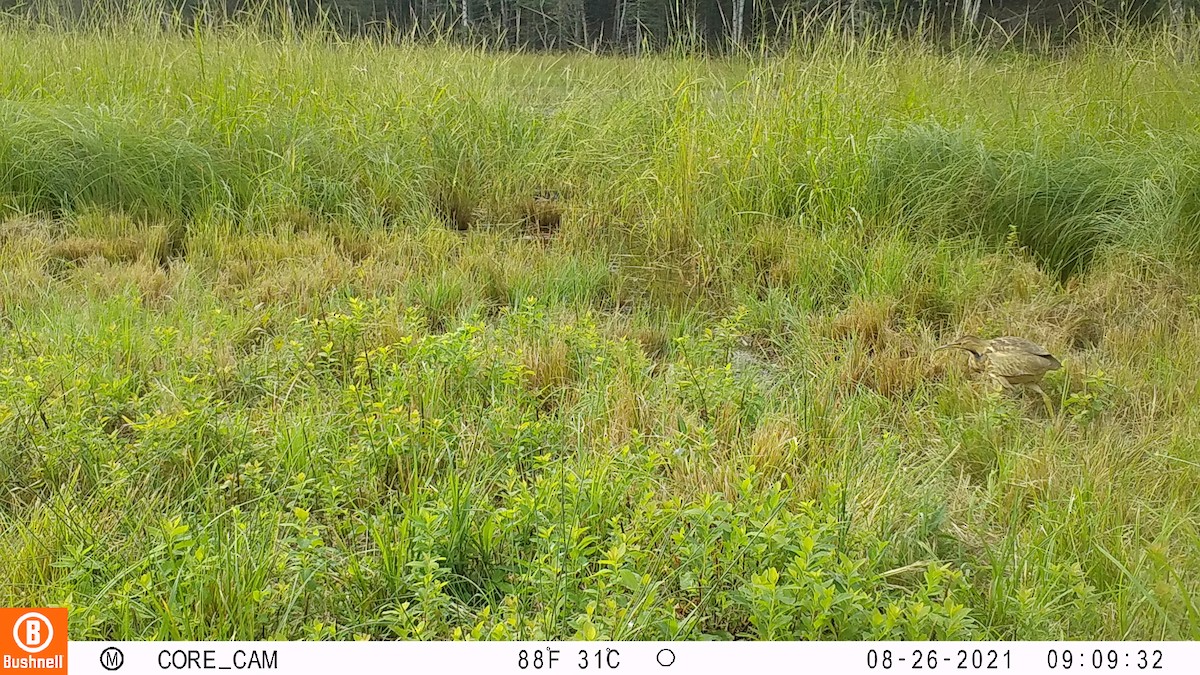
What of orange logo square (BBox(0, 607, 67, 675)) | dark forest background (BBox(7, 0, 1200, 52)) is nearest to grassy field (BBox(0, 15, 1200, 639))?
orange logo square (BBox(0, 607, 67, 675))

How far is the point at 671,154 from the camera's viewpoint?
10.6 feet

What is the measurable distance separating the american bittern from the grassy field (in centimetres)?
5

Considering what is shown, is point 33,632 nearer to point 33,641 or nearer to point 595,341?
point 33,641

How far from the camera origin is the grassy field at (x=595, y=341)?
1.17m

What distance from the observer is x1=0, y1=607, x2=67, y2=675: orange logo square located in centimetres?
102

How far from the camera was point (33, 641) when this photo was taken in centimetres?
104

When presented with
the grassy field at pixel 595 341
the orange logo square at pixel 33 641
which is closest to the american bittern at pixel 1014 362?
the grassy field at pixel 595 341

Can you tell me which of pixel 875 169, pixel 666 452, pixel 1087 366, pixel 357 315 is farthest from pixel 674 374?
pixel 875 169

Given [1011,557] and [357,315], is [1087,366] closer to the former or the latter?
[1011,557]

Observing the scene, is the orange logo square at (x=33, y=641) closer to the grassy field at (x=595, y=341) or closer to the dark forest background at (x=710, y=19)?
the grassy field at (x=595, y=341)

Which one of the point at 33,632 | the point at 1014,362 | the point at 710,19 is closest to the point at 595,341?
the point at 1014,362

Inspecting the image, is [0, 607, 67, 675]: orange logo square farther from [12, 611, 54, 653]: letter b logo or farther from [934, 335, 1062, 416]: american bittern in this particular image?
[934, 335, 1062, 416]: american bittern

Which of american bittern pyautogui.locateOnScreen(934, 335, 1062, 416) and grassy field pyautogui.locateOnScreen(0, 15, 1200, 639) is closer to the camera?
grassy field pyautogui.locateOnScreen(0, 15, 1200, 639)

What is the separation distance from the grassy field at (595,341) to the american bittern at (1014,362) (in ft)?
0.18
